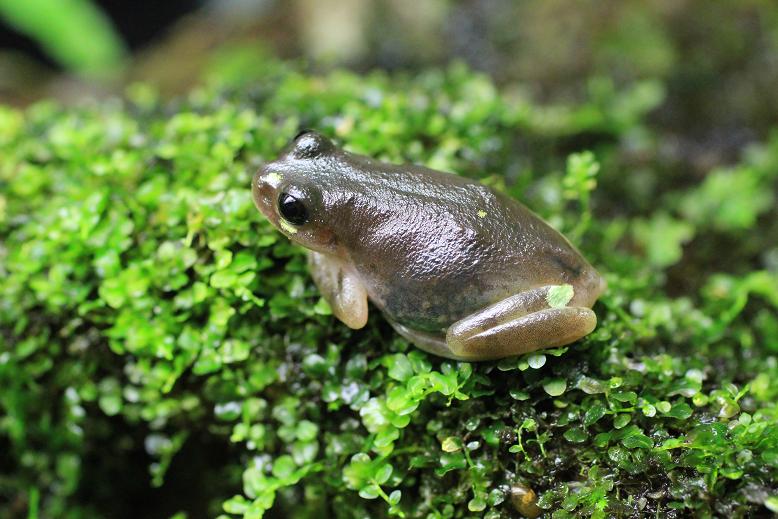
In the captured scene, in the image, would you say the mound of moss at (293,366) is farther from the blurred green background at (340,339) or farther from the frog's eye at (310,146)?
the frog's eye at (310,146)

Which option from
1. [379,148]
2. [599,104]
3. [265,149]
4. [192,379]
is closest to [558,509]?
[192,379]

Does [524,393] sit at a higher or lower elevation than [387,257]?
lower

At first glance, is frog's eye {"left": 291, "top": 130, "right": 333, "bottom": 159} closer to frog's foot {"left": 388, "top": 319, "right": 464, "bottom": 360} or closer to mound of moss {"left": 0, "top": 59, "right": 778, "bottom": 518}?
mound of moss {"left": 0, "top": 59, "right": 778, "bottom": 518}

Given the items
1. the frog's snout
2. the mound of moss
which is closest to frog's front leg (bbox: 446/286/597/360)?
the mound of moss

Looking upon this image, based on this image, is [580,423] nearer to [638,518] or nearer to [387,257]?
[638,518]

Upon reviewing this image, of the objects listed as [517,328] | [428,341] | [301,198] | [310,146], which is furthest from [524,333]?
[310,146]

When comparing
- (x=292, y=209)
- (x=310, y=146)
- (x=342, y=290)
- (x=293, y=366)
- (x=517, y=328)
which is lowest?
(x=293, y=366)

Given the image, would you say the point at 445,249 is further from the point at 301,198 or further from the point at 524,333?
the point at 301,198
